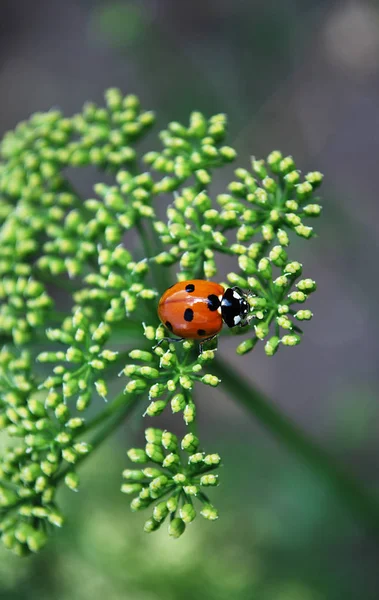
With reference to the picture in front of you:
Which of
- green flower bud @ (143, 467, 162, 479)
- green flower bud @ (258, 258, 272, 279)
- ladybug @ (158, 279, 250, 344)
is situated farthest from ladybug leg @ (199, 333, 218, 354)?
green flower bud @ (143, 467, 162, 479)

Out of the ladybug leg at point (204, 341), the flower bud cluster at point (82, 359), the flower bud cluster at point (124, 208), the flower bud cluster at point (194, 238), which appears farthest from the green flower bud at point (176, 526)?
the flower bud cluster at point (124, 208)

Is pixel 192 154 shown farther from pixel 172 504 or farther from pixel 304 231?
pixel 172 504

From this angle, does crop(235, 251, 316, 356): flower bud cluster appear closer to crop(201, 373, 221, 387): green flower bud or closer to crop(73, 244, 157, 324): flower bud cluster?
crop(201, 373, 221, 387): green flower bud

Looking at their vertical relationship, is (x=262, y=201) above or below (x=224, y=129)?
below

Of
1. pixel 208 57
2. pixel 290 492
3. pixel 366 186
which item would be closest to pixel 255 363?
pixel 290 492

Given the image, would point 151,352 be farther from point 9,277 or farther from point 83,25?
point 83,25

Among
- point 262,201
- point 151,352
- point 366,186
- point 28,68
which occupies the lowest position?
point 151,352

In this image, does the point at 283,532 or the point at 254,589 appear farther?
the point at 283,532

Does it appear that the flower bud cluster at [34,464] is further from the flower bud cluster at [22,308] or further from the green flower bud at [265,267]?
the green flower bud at [265,267]
